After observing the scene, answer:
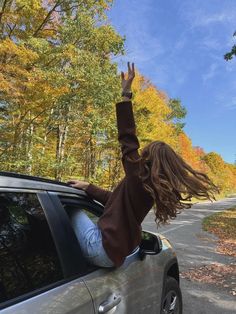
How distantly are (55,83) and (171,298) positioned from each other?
1425cm

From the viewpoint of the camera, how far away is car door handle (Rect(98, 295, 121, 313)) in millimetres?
2472

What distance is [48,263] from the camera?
90.3 inches

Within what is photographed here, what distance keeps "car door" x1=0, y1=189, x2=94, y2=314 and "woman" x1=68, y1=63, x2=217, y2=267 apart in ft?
0.90

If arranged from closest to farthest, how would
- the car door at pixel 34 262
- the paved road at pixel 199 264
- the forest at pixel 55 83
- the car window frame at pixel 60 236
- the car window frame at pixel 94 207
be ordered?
the car door at pixel 34 262, the car window frame at pixel 60 236, the car window frame at pixel 94 207, the paved road at pixel 199 264, the forest at pixel 55 83

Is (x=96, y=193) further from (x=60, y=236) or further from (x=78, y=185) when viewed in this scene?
(x=60, y=236)

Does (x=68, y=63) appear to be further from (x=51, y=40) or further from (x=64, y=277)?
(x=64, y=277)

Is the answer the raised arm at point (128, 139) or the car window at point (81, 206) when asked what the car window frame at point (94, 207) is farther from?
the raised arm at point (128, 139)

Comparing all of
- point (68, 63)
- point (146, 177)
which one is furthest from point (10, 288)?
point (68, 63)

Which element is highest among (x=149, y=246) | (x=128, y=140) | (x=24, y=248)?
(x=128, y=140)

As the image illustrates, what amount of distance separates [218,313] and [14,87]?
488 inches

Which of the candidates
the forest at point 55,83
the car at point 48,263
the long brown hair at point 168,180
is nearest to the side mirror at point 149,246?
the car at point 48,263

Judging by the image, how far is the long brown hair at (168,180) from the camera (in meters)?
2.74

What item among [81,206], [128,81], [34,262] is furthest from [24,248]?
[128,81]

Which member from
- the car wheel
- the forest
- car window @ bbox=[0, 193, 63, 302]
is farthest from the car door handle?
the forest
